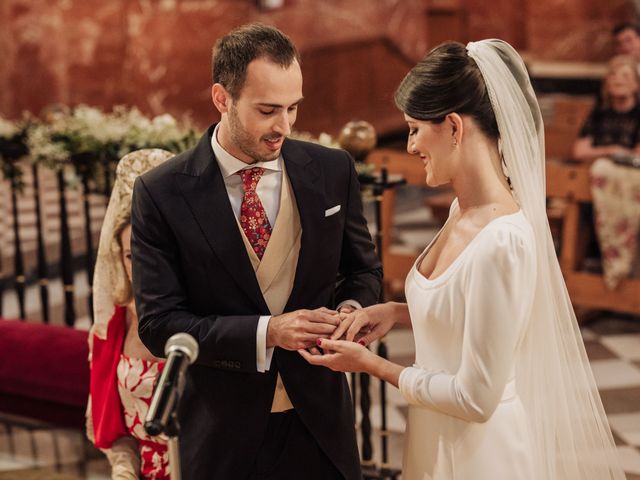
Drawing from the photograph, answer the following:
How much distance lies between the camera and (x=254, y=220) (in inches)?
98.7

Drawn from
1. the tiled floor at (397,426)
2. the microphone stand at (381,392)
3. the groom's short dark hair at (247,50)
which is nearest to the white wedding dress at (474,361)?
the groom's short dark hair at (247,50)

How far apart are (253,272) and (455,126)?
589mm

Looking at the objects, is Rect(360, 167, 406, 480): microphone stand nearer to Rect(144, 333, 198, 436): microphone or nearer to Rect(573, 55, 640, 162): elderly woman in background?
Rect(144, 333, 198, 436): microphone

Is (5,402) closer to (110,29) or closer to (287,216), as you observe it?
(287,216)

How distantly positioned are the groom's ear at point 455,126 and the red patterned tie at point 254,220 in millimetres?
521

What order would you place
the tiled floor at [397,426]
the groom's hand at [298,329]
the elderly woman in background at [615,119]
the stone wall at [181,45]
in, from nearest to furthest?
the groom's hand at [298,329] < the tiled floor at [397,426] < the elderly woman in background at [615,119] < the stone wall at [181,45]

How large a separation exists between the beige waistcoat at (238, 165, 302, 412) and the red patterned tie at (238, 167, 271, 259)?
0.7 inches

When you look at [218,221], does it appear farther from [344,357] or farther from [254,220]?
[344,357]

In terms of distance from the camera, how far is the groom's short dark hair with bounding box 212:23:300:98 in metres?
2.41

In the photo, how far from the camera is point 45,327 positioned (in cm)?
488

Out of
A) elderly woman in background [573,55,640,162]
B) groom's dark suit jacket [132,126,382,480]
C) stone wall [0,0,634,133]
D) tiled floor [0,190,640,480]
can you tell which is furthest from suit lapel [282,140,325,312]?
stone wall [0,0,634,133]

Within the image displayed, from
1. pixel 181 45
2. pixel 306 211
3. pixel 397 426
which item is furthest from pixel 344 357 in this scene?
pixel 181 45

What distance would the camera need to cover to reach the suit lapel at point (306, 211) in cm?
250

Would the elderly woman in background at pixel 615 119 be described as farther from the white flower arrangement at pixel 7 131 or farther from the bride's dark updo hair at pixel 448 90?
the bride's dark updo hair at pixel 448 90
